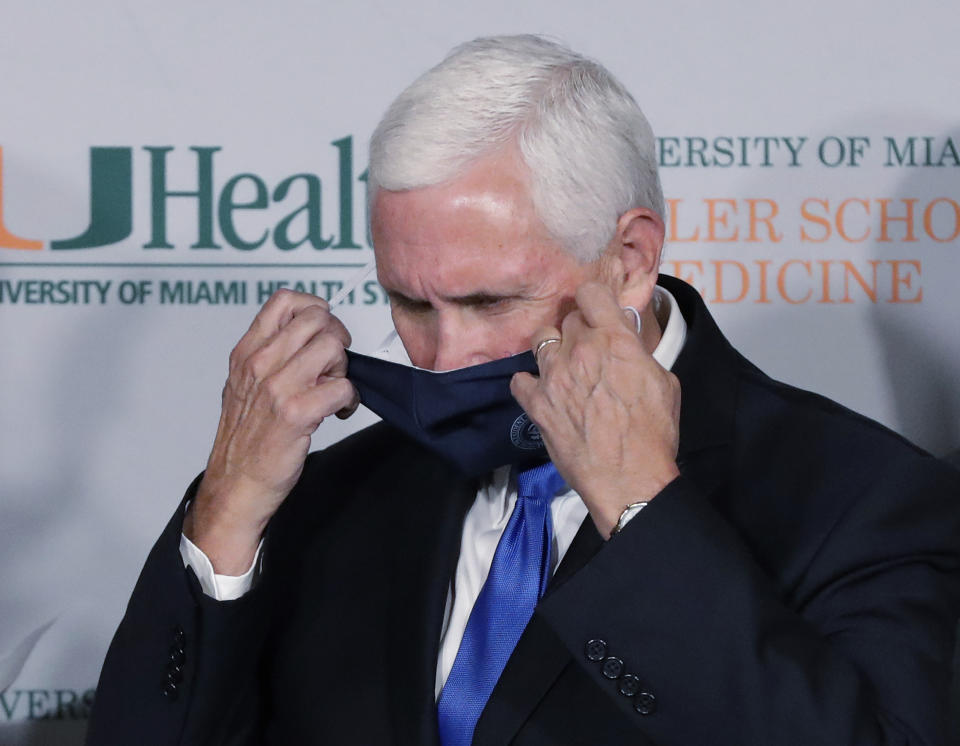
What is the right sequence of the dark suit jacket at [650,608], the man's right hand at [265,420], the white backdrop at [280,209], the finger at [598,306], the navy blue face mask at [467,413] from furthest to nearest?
the white backdrop at [280,209] < the man's right hand at [265,420] < the navy blue face mask at [467,413] < the finger at [598,306] < the dark suit jacket at [650,608]

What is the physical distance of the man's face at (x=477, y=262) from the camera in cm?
149

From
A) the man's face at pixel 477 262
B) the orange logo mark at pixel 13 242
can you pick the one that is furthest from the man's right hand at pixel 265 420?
the orange logo mark at pixel 13 242

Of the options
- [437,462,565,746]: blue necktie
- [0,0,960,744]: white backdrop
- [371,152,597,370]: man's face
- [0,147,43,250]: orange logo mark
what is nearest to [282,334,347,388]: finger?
[371,152,597,370]: man's face

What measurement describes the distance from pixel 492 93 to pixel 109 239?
3.77 ft

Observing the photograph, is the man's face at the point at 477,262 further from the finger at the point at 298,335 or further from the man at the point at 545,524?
the finger at the point at 298,335

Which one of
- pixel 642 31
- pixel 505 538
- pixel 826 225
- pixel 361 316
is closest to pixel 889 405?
Result: pixel 826 225

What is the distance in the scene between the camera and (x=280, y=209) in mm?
2451

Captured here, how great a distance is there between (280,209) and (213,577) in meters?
1.00

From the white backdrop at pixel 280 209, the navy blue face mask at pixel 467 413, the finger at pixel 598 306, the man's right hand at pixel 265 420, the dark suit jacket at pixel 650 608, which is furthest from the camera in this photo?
the white backdrop at pixel 280 209

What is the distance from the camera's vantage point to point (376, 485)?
1.84 metres

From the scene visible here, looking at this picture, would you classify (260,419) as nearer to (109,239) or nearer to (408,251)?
(408,251)

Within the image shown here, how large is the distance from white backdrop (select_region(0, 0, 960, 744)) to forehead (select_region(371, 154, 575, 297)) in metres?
0.95

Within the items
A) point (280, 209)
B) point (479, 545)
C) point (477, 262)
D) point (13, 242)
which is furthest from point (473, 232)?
point (13, 242)

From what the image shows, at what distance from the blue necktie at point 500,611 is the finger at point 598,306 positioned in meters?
0.25
